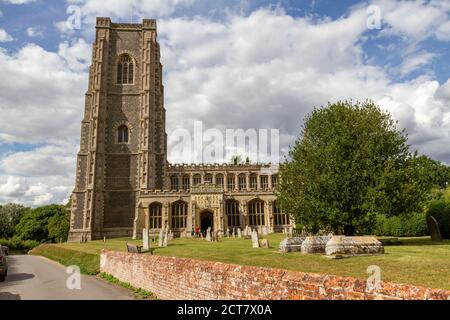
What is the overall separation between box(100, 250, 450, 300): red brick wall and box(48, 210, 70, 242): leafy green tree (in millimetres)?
52921

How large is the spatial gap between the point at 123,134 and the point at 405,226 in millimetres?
37402

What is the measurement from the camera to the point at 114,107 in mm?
50344

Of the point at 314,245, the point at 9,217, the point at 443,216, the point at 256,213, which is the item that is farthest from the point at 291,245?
the point at 9,217

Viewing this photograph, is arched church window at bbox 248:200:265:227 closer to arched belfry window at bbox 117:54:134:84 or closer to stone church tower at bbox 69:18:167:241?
stone church tower at bbox 69:18:167:241

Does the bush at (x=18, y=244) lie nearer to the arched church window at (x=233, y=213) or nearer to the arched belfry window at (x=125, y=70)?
the arched belfry window at (x=125, y=70)

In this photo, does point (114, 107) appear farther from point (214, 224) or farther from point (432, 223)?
point (432, 223)

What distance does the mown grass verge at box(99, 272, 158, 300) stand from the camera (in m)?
12.8

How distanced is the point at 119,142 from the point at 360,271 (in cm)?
4345

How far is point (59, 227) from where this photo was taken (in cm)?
6297

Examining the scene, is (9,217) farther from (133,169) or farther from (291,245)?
(291,245)

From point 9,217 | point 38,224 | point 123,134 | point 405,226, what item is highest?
point 123,134

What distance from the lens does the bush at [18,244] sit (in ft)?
221
